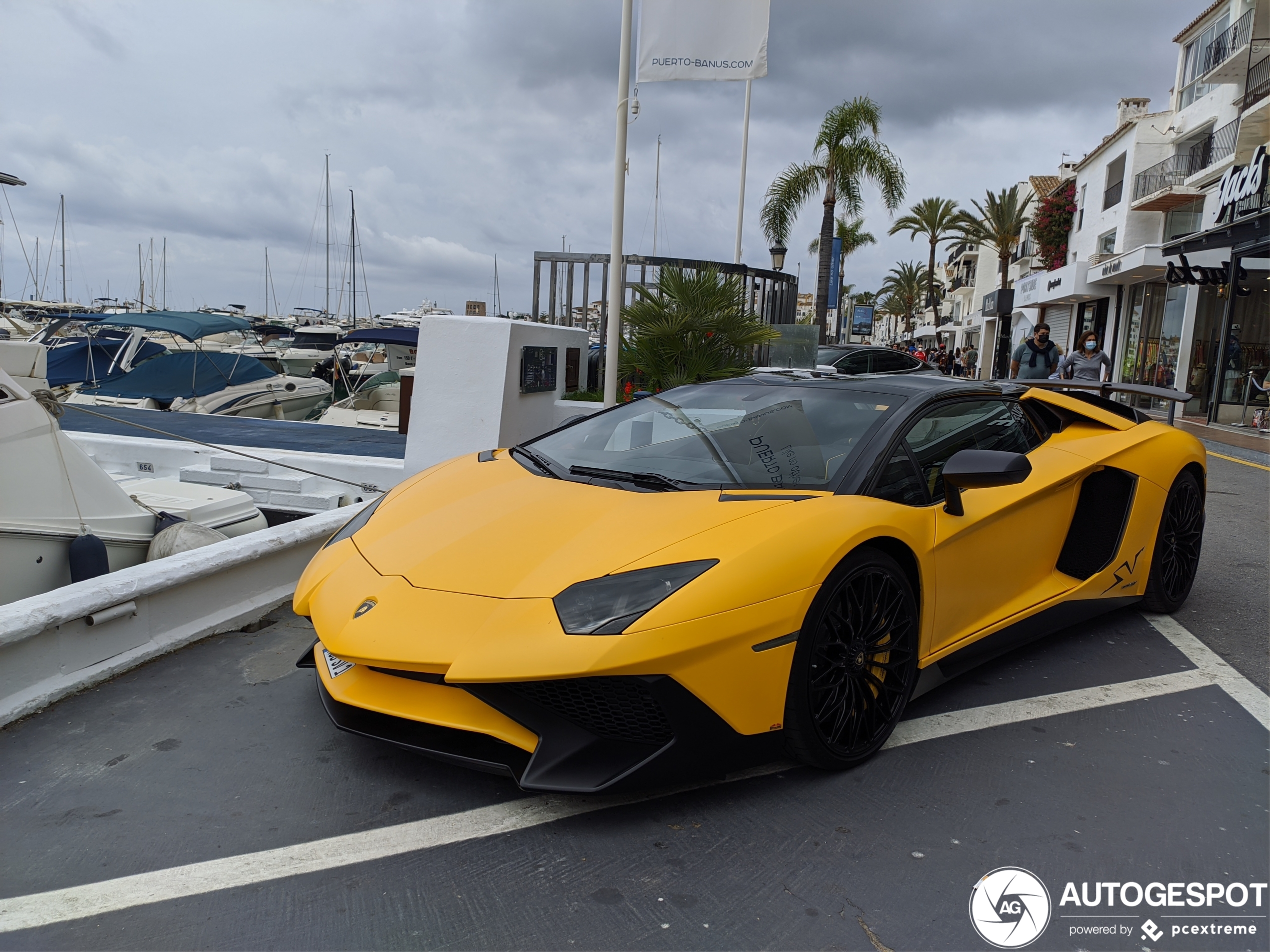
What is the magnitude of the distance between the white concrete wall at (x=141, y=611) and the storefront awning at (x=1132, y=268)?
26.1 meters

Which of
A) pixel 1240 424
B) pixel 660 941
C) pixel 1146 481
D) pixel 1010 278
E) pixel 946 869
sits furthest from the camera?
pixel 1010 278

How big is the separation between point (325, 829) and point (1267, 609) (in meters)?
4.74

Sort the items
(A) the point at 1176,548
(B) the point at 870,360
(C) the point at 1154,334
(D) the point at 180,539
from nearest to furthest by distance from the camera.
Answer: (A) the point at 1176,548 → (D) the point at 180,539 → (B) the point at 870,360 → (C) the point at 1154,334

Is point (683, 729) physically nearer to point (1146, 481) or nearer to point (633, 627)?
point (633, 627)

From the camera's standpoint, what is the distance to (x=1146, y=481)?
4.16 meters

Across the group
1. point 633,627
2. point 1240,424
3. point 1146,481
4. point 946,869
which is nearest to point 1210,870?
point 946,869

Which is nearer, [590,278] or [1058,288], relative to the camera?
[590,278]

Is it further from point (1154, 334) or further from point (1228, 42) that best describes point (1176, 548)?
point (1228, 42)

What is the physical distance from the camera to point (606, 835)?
8.13 feet

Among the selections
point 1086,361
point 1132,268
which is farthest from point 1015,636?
point 1132,268

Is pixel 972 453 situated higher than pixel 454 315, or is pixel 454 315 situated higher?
pixel 454 315

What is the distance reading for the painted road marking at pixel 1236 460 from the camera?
11281 mm

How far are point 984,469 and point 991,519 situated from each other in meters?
0.40

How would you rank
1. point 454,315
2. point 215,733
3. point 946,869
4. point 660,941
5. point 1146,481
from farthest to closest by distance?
point 454,315 → point 1146,481 → point 215,733 → point 946,869 → point 660,941
